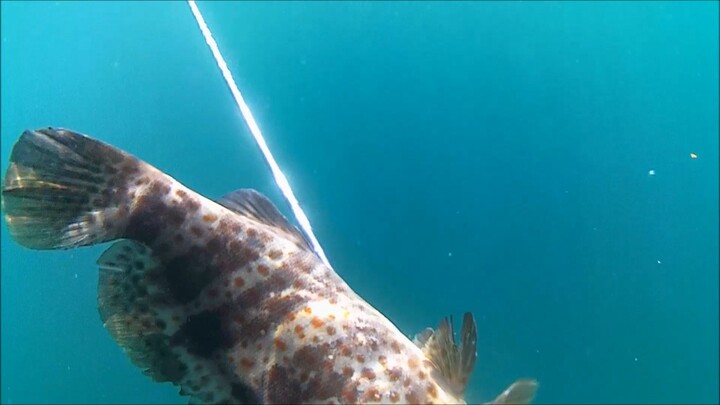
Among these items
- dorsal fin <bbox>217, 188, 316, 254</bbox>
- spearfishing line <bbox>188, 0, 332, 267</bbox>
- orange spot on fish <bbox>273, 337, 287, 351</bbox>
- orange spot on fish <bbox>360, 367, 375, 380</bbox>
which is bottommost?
orange spot on fish <bbox>360, 367, 375, 380</bbox>

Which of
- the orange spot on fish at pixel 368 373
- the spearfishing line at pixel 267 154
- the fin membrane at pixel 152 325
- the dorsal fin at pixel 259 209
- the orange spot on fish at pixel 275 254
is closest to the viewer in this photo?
the orange spot on fish at pixel 368 373

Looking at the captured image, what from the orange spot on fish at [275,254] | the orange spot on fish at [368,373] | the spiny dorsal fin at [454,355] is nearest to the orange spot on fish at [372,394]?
the orange spot on fish at [368,373]

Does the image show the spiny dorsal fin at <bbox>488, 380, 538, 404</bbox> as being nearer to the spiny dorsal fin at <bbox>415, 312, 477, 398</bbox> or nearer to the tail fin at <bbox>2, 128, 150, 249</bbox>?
the spiny dorsal fin at <bbox>415, 312, 477, 398</bbox>

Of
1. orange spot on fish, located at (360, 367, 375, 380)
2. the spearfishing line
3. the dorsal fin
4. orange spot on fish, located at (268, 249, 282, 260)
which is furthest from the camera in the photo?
the spearfishing line

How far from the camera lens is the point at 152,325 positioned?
230cm

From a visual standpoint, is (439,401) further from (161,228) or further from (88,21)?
(88,21)

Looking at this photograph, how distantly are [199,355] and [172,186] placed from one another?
646 millimetres

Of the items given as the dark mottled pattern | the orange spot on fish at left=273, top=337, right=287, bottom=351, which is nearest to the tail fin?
the dark mottled pattern

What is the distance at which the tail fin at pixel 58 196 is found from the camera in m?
2.30

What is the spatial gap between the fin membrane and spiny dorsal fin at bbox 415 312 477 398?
74 cm

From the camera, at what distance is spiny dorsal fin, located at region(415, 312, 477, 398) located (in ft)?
7.23

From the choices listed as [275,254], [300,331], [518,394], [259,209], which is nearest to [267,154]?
[259,209]

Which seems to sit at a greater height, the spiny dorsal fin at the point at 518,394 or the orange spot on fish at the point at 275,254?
the orange spot on fish at the point at 275,254

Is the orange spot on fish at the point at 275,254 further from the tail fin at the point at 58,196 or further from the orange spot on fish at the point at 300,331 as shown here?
the tail fin at the point at 58,196
